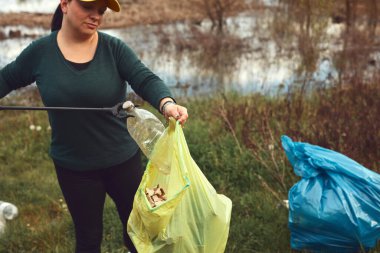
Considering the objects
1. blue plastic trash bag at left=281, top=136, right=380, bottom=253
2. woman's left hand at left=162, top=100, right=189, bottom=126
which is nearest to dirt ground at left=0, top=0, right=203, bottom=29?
blue plastic trash bag at left=281, top=136, right=380, bottom=253

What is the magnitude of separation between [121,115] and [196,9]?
44.1 feet

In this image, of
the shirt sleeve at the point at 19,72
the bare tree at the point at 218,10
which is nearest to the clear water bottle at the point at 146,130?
the shirt sleeve at the point at 19,72

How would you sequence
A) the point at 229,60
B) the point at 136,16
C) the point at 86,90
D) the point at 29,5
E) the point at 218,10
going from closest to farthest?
the point at 86,90, the point at 229,60, the point at 218,10, the point at 136,16, the point at 29,5

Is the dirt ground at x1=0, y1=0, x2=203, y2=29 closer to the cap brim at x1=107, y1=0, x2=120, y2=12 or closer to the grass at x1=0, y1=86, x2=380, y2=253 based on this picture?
the grass at x1=0, y1=86, x2=380, y2=253

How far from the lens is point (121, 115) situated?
5.72ft

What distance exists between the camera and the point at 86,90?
1803mm

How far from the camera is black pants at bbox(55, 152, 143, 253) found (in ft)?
6.56

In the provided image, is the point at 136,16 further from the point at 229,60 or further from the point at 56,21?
the point at 56,21

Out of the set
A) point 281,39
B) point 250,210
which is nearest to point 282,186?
point 250,210

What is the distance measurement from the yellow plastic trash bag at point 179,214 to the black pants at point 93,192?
31 centimetres

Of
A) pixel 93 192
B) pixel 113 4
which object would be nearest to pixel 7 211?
pixel 93 192

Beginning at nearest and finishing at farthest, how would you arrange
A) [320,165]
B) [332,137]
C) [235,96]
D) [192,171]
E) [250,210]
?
[192,171] → [320,165] → [250,210] → [332,137] → [235,96]

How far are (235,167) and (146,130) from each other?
1.59 m

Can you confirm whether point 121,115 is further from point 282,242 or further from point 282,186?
point 282,186
